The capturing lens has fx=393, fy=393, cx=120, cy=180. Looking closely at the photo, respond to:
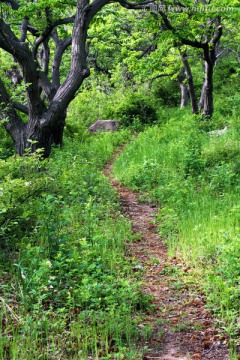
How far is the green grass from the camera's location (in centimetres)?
423

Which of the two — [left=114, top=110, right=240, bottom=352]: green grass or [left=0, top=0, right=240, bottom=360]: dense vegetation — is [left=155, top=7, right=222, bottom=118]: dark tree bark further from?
[left=114, top=110, right=240, bottom=352]: green grass

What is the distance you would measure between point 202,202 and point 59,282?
11.1 feet

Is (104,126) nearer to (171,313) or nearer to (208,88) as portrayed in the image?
(208,88)

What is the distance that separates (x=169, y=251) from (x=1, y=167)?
110 inches

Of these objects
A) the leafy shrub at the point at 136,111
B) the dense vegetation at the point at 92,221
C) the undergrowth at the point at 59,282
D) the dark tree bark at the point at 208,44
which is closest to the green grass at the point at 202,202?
the dense vegetation at the point at 92,221

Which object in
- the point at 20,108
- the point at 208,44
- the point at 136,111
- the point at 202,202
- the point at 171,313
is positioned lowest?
the point at 171,313

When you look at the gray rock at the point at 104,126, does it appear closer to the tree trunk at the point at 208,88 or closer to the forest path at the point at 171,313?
the tree trunk at the point at 208,88

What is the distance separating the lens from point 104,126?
64.8 ft

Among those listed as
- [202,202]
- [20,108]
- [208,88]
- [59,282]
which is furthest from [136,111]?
[59,282]

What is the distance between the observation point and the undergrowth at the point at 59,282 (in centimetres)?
337

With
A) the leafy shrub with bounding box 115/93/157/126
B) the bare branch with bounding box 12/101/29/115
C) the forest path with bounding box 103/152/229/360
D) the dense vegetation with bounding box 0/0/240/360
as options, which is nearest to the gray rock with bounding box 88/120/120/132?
the leafy shrub with bounding box 115/93/157/126

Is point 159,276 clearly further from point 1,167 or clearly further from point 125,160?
point 125,160

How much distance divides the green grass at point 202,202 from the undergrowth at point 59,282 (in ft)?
2.64

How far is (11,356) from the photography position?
312cm
